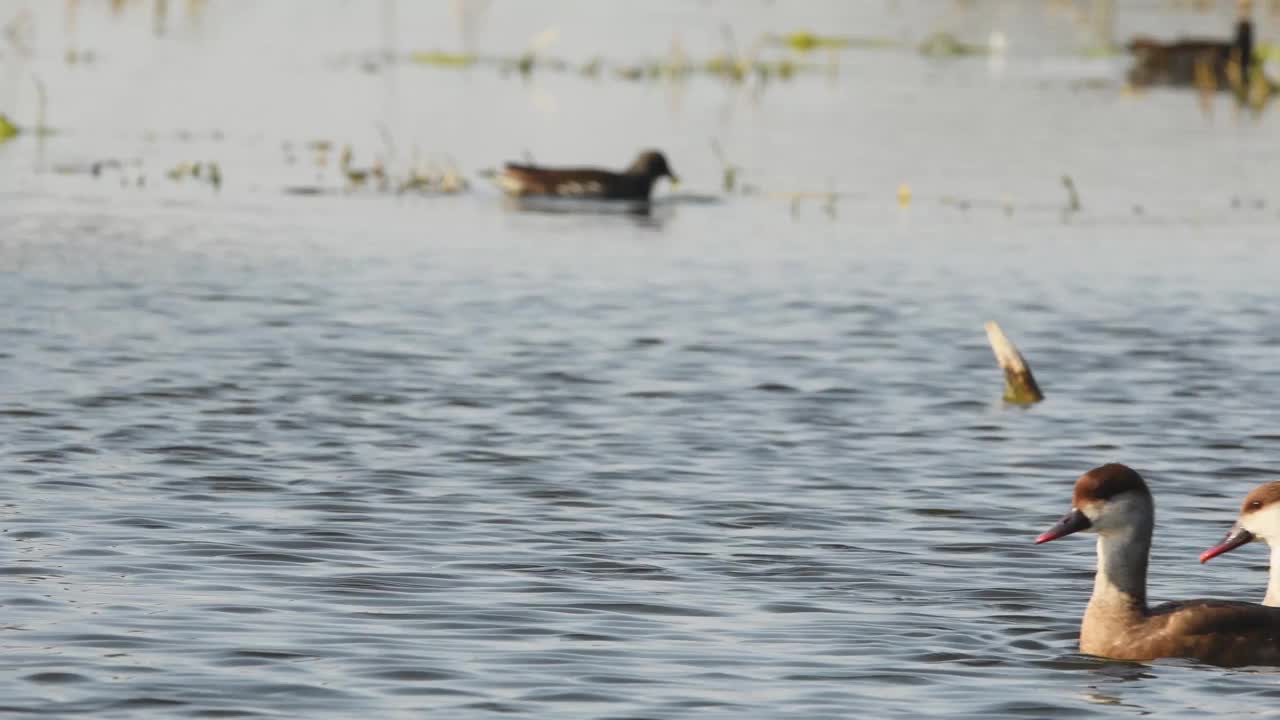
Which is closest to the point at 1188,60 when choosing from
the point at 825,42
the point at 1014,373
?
the point at 825,42

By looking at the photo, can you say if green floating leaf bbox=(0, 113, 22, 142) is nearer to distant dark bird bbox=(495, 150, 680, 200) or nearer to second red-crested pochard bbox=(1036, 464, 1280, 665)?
distant dark bird bbox=(495, 150, 680, 200)

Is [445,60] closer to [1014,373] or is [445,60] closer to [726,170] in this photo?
[726,170]

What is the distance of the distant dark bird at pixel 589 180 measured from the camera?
97.7 ft

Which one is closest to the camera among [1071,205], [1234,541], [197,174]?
[1234,541]

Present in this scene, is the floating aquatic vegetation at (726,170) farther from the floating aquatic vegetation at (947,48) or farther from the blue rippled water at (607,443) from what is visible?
the floating aquatic vegetation at (947,48)

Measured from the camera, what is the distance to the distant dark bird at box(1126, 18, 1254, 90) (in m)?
45.6

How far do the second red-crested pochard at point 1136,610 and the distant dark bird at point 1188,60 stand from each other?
35.7 meters

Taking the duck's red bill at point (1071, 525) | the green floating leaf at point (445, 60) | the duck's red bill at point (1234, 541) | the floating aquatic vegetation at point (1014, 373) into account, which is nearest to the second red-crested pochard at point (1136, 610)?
the duck's red bill at point (1071, 525)

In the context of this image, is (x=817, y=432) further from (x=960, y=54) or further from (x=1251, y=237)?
(x=960, y=54)

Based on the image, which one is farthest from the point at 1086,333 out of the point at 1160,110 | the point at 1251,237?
the point at 1160,110

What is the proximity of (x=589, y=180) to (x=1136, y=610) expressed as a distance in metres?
20.2

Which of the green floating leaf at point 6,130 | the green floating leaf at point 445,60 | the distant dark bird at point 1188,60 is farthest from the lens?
the green floating leaf at point 445,60

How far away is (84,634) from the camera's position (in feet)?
34.5

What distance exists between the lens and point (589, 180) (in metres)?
30.6
